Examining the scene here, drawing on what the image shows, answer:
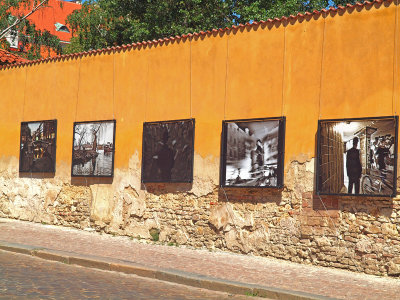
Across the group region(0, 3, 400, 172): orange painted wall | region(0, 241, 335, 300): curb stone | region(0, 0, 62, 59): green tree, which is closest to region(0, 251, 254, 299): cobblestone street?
region(0, 241, 335, 300): curb stone

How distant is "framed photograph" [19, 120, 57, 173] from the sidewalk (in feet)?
7.11

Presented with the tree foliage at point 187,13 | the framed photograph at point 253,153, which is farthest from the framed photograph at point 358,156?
the tree foliage at point 187,13

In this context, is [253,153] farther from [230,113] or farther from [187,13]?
[187,13]

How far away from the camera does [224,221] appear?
12.5 meters

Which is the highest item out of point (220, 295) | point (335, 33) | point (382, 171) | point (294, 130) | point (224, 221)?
point (335, 33)

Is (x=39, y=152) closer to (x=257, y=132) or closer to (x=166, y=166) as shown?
(x=166, y=166)

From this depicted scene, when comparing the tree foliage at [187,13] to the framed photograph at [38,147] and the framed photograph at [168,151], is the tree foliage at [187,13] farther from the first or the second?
the framed photograph at [168,151]

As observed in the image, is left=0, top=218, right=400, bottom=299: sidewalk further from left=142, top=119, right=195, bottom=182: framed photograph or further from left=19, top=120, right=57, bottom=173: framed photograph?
left=19, top=120, right=57, bottom=173: framed photograph

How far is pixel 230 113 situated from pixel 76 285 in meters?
4.84

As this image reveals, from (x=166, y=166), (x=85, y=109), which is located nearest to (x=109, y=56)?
(x=85, y=109)

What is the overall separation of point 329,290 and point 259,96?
13.9 feet

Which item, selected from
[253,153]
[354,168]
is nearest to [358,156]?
[354,168]

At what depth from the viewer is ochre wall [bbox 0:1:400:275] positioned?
35.3ft

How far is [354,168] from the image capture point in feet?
35.3
